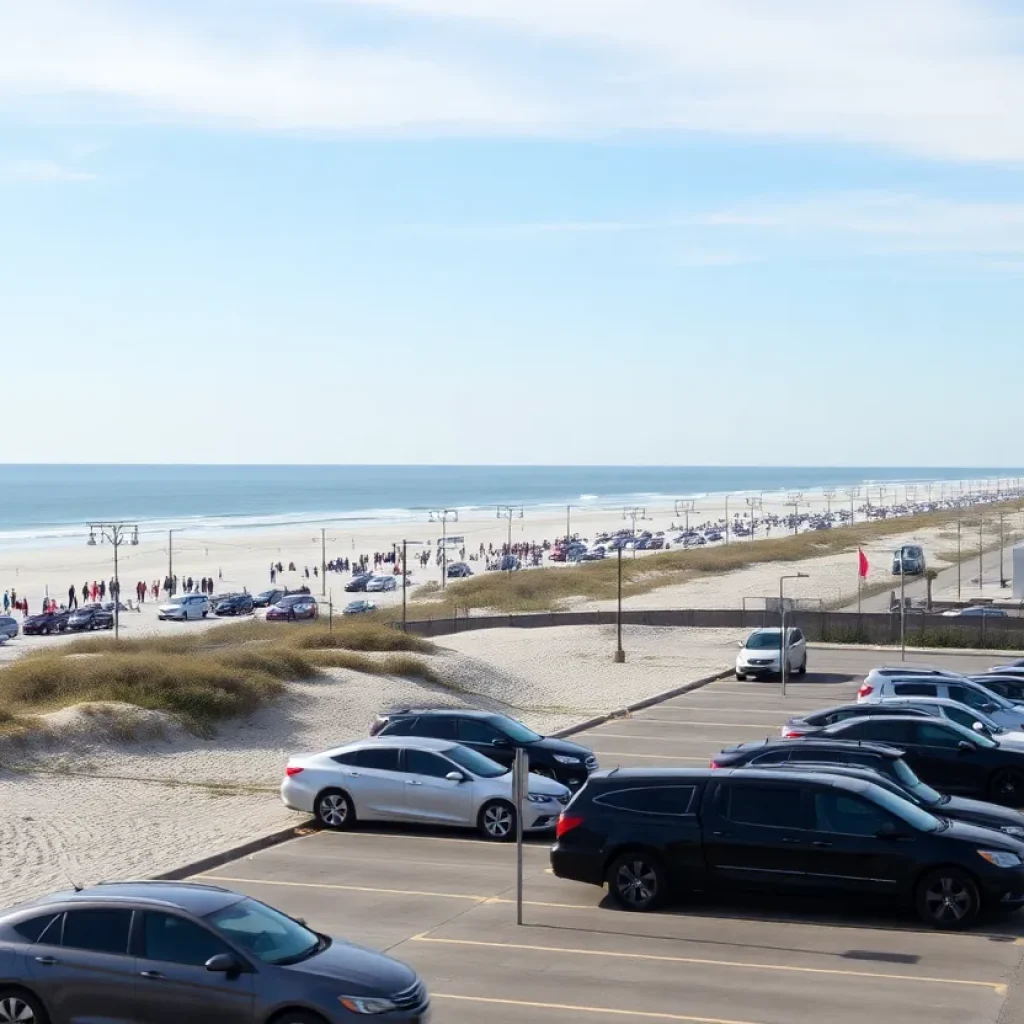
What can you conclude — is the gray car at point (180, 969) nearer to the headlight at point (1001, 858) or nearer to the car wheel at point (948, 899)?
the car wheel at point (948, 899)

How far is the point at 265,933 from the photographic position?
10250 millimetres

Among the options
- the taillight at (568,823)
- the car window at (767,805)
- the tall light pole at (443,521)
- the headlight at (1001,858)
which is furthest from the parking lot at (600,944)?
the tall light pole at (443,521)

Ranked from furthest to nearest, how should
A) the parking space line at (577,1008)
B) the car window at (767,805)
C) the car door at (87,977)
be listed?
the car window at (767,805) < the parking space line at (577,1008) < the car door at (87,977)

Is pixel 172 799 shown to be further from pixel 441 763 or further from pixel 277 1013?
pixel 277 1013

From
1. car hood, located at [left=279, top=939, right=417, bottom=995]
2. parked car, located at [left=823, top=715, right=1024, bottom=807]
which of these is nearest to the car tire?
parked car, located at [left=823, top=715, right=1024, bottom=807]

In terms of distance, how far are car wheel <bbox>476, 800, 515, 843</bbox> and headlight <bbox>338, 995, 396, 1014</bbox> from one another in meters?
8.78

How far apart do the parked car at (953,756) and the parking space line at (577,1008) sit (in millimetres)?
10094

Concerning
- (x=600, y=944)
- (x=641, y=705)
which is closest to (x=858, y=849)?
(x=600, y=944)

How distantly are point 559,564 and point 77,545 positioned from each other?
47.1 m

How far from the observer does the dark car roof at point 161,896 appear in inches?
405

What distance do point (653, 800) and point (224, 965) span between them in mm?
6191

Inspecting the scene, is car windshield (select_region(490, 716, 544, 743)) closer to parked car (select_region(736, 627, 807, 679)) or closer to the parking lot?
the parking lot

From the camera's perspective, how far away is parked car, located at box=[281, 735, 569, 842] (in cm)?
1856

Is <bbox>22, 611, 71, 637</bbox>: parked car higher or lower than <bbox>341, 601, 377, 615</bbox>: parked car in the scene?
lower
